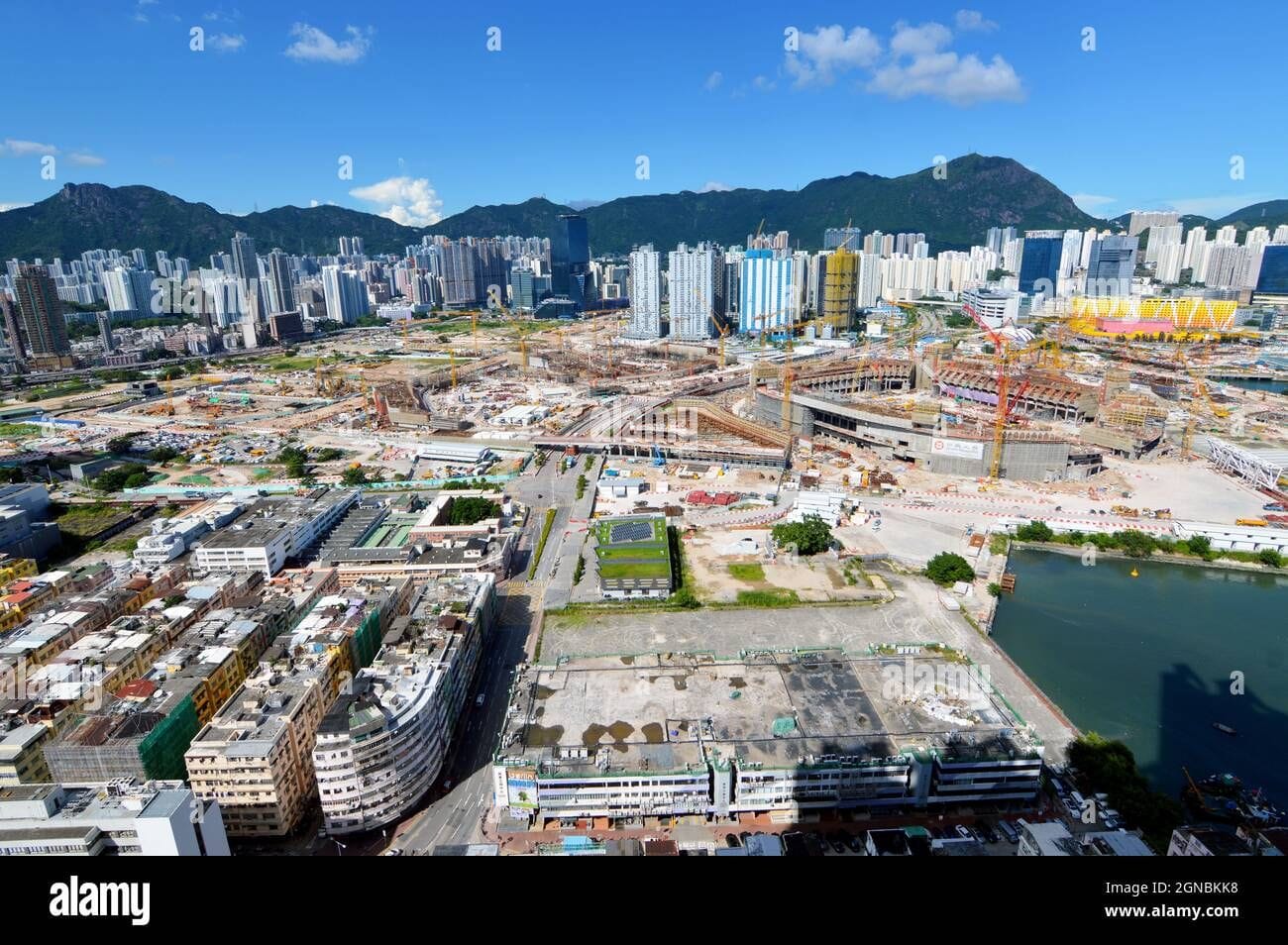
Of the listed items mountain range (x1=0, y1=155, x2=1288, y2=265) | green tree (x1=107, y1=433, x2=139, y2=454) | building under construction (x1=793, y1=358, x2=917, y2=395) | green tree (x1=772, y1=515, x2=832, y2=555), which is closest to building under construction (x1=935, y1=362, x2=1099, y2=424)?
building under construction (x1=793, y1=358, x2=917, y2=395)

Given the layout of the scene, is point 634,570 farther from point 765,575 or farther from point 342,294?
point 342,294

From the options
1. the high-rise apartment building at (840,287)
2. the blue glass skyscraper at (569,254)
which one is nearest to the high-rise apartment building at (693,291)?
the high-rise apartment building at (840,287)

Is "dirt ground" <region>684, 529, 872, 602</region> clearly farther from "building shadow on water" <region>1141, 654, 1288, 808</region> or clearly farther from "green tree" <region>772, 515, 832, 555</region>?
"building shadow on water" <region>1141, 654, 1288, 808</region>

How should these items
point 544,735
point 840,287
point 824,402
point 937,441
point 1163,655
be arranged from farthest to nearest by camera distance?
point 840,287 < point 824,402 < point 937,441 < point 1163,655 < point 544,735

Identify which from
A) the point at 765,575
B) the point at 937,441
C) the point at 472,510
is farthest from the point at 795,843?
the point at 937,441

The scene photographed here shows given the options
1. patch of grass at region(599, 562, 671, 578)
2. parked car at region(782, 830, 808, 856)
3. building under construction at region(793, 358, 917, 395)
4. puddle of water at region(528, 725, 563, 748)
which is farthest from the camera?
building under construction at region(793, 358, 917, 395)
